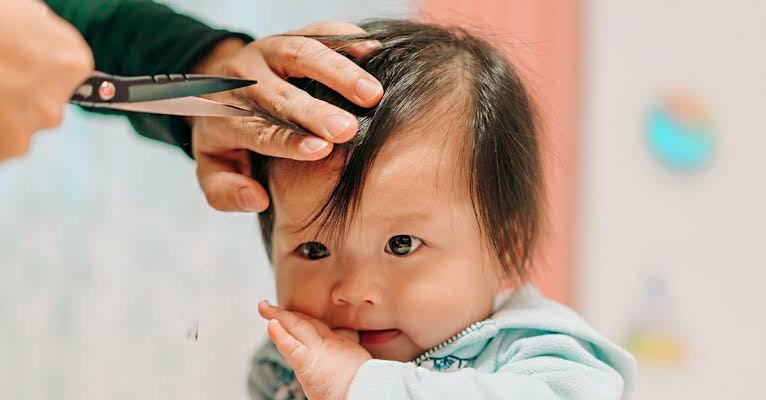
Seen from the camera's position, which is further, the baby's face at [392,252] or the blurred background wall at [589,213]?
the blurred background wall at [589,213]

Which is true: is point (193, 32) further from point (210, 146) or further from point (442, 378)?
point (442, 378)

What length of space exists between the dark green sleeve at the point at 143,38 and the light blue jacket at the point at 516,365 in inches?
10.5

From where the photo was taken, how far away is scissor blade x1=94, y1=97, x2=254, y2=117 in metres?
0.48

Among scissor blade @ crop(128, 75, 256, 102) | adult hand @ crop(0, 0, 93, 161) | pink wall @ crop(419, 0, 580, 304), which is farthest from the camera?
pink wall @ crop(419, 0, 580, 304)

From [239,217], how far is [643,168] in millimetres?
868

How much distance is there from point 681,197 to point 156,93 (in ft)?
3.69

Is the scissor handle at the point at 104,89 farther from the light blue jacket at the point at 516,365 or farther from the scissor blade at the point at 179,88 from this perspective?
the light blue jacket at the point at 516,365

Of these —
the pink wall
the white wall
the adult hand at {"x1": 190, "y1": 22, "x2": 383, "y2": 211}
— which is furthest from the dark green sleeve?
the white wall

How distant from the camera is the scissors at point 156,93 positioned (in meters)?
0.44

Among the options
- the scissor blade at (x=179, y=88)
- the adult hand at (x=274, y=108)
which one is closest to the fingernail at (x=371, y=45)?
the adult hand at (x=274, y=108)

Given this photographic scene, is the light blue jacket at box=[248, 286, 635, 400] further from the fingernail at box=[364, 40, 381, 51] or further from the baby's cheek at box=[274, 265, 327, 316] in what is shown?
the fingernail at box=[364, 40, 381, 51]

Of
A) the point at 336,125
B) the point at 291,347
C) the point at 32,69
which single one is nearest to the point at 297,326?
the point at 291,347

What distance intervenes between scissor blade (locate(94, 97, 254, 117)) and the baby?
54mm

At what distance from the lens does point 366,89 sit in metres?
0.55
